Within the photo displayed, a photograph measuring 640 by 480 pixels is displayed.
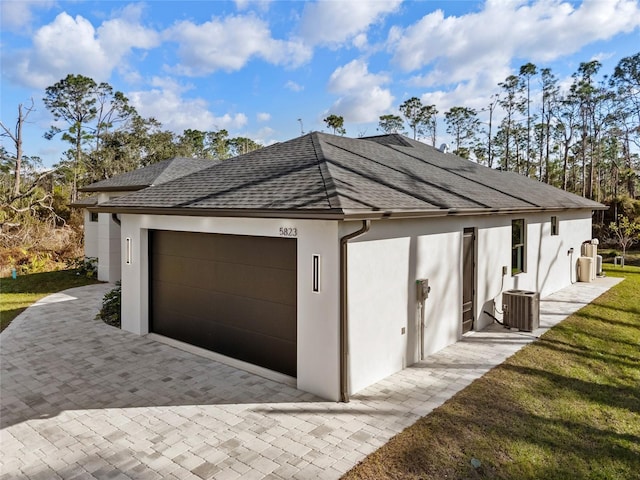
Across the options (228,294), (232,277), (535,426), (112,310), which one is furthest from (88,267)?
(535,426)

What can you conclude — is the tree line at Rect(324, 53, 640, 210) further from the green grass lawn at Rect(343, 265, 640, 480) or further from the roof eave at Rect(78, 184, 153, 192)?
the green grass lawn at Rect(343, 265, 640, 480)

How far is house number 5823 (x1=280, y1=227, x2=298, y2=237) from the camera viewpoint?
6148 mm

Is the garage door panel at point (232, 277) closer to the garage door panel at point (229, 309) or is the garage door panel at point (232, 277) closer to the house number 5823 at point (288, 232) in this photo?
the garage door panel at point (229, 309)

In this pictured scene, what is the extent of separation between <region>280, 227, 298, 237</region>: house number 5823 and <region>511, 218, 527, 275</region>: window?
694 cm

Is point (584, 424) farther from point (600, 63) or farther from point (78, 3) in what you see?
point (600, 63)

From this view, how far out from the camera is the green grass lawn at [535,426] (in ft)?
14.0

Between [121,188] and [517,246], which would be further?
[121,188]

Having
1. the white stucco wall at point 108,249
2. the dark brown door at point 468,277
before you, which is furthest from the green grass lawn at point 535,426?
the white stucco wall at point 108,249

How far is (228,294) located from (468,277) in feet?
16.5

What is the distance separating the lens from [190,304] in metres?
8.14

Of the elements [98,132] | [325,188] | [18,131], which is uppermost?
[98,132]

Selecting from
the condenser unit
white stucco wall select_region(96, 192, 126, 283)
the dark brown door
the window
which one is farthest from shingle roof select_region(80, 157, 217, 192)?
the condenser unit

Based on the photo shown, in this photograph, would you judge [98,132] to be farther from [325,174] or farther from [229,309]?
[325,174]

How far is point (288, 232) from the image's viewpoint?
6.24 metres
